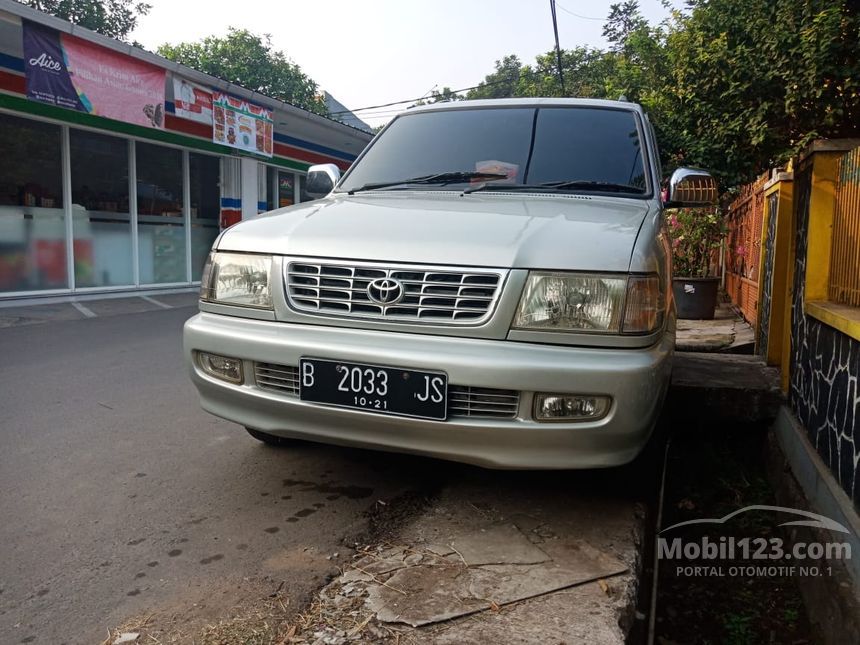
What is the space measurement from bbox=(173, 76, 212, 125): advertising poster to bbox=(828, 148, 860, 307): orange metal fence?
9.83 m

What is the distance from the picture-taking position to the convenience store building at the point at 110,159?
27.8 feet

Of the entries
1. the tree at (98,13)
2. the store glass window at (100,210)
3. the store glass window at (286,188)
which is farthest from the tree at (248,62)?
the store glass window at (100,210)

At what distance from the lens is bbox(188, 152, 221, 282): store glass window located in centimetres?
1223

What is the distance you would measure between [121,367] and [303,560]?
3.74 m

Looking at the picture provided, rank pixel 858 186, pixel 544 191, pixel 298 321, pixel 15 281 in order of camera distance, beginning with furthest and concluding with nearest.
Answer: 1. pixel 15 281
2. pixel 544 191
3. pixel 858 186
4. pixel 298 321

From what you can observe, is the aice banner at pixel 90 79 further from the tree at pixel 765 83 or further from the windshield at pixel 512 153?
the tree at pixel 765 83

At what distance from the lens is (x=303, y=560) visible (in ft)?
7.39

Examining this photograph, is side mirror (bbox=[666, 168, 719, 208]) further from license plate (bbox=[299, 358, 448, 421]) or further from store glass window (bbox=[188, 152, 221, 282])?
store glass window (bbox=[188, 152, 221, 282])

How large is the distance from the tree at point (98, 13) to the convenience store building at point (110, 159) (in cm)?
1363

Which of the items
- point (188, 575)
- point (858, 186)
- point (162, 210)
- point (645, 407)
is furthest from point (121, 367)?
point (162, 210)

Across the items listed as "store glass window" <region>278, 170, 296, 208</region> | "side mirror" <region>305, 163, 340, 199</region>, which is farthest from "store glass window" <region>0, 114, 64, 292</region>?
"side mirror" <region>305, 163, 340, 199</region>

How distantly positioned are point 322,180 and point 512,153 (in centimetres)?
108

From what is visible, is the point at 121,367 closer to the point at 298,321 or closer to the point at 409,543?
the point at 298,321

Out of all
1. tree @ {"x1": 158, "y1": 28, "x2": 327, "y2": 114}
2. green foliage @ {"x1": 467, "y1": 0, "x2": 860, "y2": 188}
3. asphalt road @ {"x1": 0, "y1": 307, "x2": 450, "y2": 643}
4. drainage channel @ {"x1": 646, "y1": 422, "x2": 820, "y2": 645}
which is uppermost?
tree @ {"x1": 158, "y1": 28, "x2": 327, "y2": 114}
